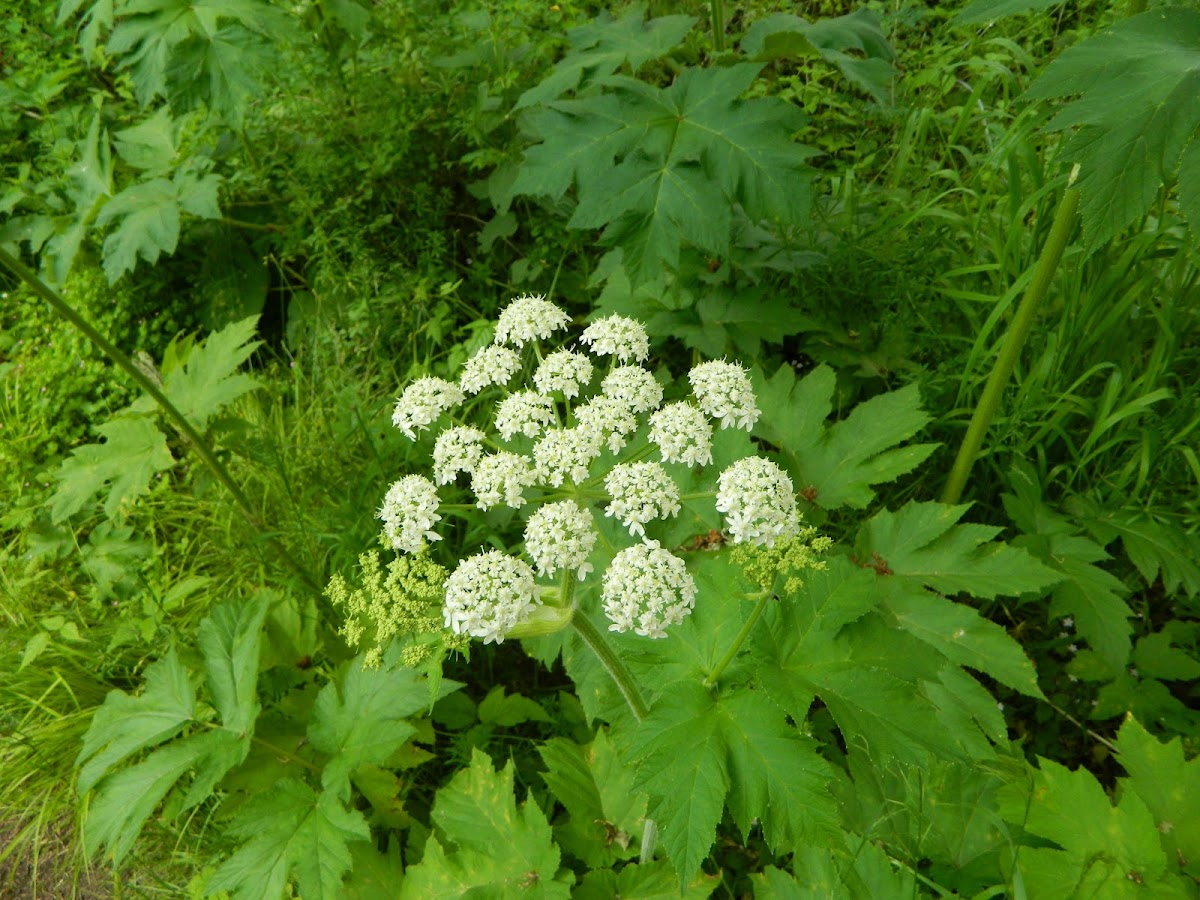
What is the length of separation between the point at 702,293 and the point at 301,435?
205 cm

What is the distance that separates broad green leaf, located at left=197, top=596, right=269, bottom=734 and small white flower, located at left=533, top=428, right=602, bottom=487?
49.1 inches

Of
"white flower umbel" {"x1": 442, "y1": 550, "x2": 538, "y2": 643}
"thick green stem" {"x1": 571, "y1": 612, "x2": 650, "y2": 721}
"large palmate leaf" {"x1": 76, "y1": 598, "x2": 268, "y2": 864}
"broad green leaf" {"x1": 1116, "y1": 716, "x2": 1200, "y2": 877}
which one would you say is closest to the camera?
"white flower umbel" {"x1": 442, "y1": 550, "x2": 538, "y2": 643}

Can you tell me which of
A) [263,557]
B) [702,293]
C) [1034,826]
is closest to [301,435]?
[263,557]

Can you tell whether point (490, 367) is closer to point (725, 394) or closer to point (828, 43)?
point (725, 394)

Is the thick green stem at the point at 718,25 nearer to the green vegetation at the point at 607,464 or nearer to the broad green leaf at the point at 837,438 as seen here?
the green vegetation at the point at 607,464

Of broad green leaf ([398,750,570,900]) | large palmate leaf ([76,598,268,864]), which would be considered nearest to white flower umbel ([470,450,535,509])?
broad green leaf ([398,750,570,900])

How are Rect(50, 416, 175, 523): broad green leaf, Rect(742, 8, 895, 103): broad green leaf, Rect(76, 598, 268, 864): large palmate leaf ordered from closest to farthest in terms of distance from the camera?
Rect(76, 598, 268, 864): large palmate leaf < Rect(50, 416, 175, 523): broad green leaf < Rect(742, 8, 895, 103): broad green leaf

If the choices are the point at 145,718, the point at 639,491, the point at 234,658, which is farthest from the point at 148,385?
the point at 639,491

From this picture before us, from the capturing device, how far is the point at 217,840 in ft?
9.89

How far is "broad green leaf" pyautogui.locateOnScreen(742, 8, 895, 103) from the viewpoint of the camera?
3.16 metres

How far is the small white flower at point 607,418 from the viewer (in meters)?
2.01

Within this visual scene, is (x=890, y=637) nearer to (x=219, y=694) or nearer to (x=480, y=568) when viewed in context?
(x=480, y=568)

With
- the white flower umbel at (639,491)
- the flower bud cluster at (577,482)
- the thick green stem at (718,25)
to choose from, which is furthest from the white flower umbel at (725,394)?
the thick green stem at (718,25)

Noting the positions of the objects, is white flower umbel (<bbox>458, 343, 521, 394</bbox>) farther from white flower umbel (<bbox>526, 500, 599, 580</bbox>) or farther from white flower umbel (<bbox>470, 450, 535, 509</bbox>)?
white flower umbel (<bbox>526, 500, 599, 580</bbox>)
